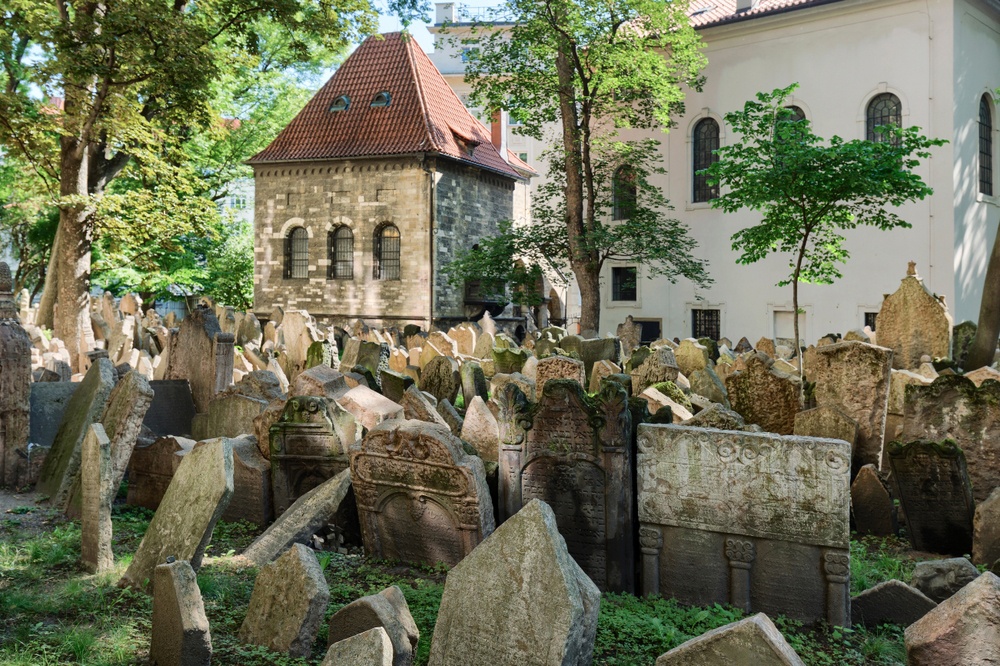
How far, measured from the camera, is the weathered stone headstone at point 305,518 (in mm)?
5935

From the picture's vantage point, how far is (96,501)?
549 cm

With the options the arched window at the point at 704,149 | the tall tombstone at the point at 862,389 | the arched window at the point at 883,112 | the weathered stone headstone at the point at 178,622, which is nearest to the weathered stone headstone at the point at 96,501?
the weathered stone headstone at the point at 178,622

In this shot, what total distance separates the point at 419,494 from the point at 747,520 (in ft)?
7.26

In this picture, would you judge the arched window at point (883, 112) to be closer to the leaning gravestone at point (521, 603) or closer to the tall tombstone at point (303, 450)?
the tall tombstone at point (303, 450)

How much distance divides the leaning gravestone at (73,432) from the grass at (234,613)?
96 centimetres

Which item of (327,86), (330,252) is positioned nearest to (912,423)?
(330,252)

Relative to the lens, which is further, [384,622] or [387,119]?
[387,119]

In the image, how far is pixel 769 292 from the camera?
2538 centimetres

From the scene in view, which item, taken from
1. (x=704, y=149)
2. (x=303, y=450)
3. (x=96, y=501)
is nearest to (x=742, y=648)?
(x=96, y=501)

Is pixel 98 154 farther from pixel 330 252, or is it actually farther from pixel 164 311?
pixel 164 311

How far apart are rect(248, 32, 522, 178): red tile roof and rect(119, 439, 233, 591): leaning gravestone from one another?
2090 centimetres

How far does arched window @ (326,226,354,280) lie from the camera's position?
1077 inches

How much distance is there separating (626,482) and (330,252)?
22.8m

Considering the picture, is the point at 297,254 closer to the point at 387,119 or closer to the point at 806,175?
the point at 387,119
